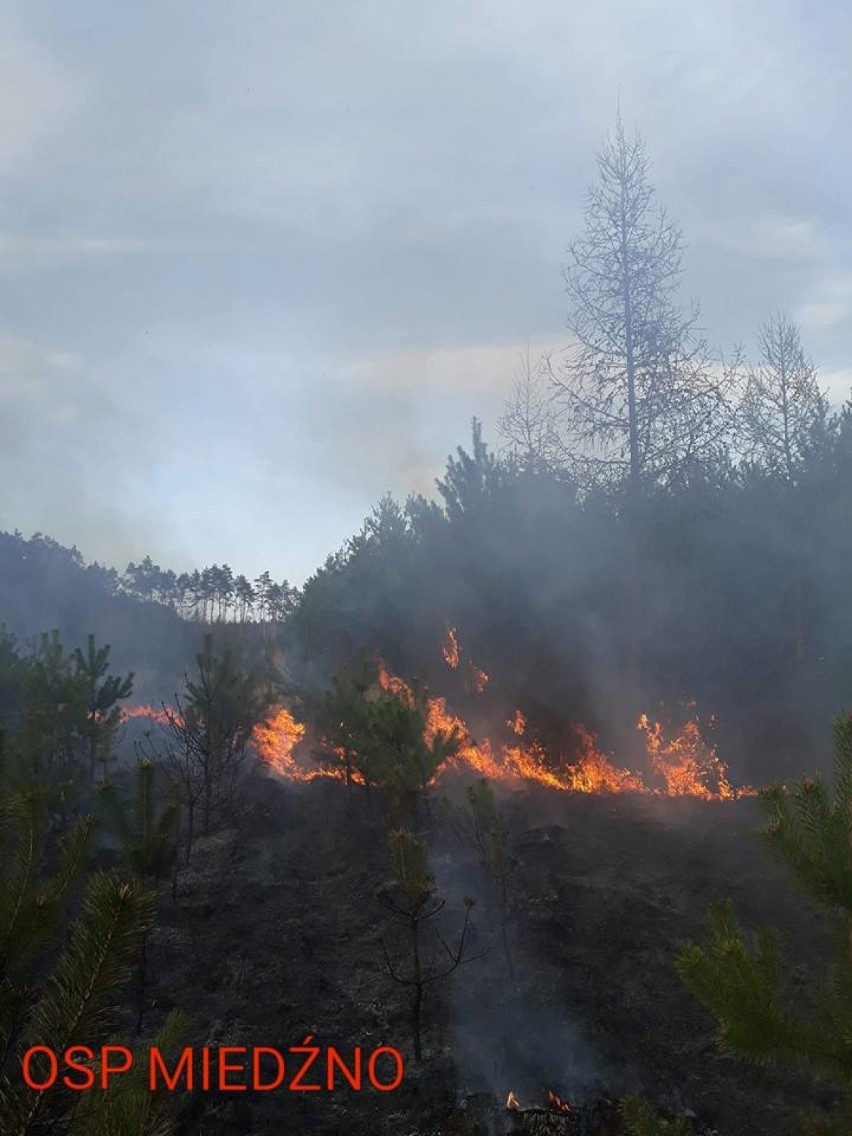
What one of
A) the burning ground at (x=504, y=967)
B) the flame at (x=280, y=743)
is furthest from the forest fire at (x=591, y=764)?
the burning ground at (x=504, y=967)

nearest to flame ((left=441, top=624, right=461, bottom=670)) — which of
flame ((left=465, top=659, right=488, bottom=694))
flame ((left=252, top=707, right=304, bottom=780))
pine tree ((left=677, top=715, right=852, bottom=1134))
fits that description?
flame ((left=465, top=659, right=488, bottom=694))

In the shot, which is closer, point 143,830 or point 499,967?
point 143,830

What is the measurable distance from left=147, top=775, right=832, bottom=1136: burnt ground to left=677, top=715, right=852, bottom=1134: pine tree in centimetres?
25

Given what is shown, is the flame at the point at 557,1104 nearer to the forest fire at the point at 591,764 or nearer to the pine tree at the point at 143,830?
the pine tree at the point at 143,830

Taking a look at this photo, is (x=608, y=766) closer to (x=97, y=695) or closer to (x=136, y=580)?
(x=97, y=695)

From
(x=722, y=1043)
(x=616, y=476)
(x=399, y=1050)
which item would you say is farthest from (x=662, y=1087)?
(x=616, y=476)

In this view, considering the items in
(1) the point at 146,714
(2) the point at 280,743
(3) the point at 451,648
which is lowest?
(2) the point at 280,743

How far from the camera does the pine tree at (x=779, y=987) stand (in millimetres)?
3256

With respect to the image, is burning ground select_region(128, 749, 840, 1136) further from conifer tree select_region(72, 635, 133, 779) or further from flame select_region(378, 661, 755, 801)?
conifer tree select_region(72, 635, 133, 779)

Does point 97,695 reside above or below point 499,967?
above

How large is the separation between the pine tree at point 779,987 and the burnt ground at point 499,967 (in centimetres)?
25

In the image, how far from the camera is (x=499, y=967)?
29.7ft

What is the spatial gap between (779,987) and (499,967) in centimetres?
625

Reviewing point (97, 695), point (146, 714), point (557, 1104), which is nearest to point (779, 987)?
point (557, 1104)
